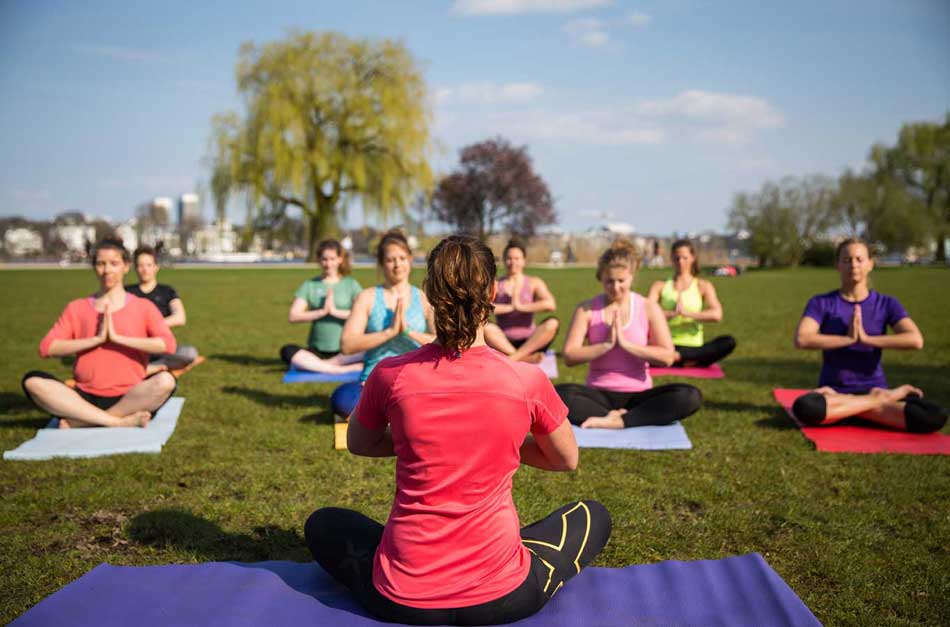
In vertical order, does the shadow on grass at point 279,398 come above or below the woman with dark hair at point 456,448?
below

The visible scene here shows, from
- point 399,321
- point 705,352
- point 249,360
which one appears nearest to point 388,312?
point 399,321

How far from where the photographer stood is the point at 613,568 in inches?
123

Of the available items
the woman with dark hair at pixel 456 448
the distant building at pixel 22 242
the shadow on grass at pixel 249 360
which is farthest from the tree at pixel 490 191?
the woman with dark hair at pixel 456 448

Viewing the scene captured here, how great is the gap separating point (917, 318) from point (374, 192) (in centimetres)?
2414

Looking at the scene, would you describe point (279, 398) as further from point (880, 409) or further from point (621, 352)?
point (880, 409)

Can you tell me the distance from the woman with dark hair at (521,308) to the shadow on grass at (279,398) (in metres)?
1.98

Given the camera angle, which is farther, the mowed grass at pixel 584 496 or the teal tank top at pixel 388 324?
the teal tank top at pixel 388 324

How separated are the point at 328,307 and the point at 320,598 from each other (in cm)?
504

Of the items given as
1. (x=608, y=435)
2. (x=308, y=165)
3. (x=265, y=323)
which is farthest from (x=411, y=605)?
(x=308, y=165)

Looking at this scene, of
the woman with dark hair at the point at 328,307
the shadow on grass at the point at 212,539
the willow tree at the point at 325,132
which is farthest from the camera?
the willow tree at the point at 325,132

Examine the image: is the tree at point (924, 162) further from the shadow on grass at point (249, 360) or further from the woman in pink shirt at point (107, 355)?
the woman in pink shirt at point (107, 355)

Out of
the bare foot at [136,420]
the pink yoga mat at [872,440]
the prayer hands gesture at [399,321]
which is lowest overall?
the pink yoga mat at [872,440]

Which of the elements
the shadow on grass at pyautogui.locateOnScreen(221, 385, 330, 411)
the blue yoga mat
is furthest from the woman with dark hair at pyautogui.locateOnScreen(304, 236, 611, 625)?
the blue yoga mat

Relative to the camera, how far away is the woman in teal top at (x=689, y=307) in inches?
313
